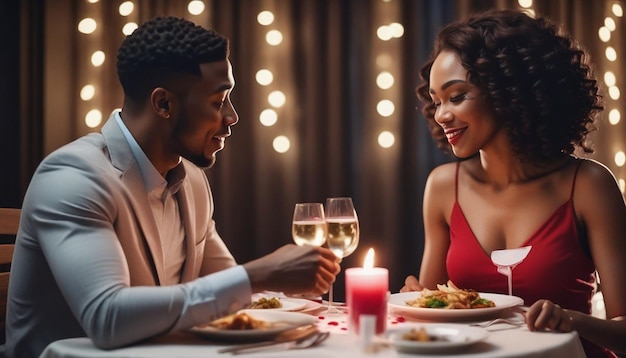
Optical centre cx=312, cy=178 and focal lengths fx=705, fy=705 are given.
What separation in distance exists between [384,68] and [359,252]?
2.86ft

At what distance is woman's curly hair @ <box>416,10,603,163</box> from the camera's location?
219 cm

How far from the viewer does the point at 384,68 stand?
3271 mm

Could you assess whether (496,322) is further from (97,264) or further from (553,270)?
(97,264)

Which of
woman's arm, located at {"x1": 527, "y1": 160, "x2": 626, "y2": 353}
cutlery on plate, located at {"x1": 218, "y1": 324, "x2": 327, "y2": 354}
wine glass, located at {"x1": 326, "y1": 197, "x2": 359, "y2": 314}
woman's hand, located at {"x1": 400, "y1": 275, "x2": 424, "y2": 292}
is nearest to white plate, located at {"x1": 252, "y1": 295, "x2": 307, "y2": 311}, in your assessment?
wine glass, located at {"x1": 326, "y1": 197, "x2": 359, "y2": 314}

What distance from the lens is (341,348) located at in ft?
4.30

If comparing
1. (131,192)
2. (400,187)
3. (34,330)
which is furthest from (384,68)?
(34,330)

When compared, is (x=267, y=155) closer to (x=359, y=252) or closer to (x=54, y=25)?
(x=359, y=252)

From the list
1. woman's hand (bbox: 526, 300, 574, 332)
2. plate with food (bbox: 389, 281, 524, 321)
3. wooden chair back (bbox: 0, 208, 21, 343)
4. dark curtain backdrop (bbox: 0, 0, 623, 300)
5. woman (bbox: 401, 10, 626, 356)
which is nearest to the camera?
woman's hand (bbox: 526, 300, 574, 332)

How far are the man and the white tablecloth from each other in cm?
4

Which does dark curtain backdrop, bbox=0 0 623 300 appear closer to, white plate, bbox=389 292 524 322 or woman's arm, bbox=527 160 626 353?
woman's arm, bbox=527 160 626 353

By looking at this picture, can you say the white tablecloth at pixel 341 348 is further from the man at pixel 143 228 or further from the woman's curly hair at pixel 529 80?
the woman's curly hair at pixel 529 80

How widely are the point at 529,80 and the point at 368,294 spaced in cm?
120

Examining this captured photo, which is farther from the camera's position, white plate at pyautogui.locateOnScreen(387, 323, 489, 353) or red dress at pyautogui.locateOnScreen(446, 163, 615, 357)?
red dress at pyautogui.locateOnScreen(446, 163, 615, 357)

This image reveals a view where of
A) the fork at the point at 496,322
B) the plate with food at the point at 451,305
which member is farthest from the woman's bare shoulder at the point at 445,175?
the fork at the point at 496,322
